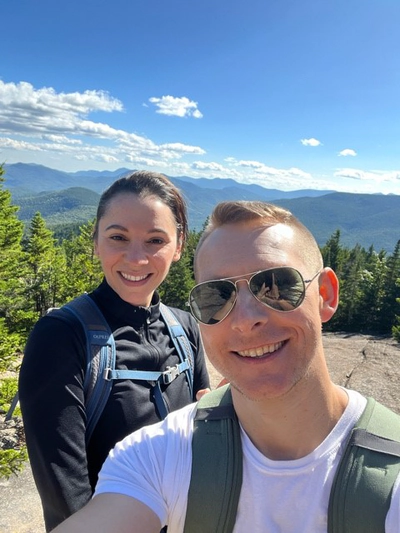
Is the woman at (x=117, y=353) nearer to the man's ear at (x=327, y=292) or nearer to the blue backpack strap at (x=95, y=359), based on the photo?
the blue backpack strap at (x=95, y=359)

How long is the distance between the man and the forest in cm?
160

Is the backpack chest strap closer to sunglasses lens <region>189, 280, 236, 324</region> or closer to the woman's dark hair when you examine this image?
sunglasses lens <region>189, 280, 236, 324</region>

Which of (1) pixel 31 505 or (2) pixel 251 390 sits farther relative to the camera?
(1) pixel 31 505

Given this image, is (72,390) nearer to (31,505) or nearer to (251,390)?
(251,390)

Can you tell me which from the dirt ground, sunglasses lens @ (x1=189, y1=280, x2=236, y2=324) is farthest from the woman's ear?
the dirt ground

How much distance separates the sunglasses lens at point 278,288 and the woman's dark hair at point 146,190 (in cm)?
116

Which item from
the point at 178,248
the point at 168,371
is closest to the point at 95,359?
the point at 168,371

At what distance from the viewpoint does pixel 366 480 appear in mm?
1434

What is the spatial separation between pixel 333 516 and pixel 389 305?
47472 mm

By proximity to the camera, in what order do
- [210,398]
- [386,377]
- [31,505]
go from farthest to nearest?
1. [386,377]
2. [31,505]
3. [210,398]

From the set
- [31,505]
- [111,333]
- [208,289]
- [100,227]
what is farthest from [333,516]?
[31,505]

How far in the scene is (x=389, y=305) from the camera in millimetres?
43500

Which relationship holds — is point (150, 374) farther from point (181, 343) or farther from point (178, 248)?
point (178, 248)

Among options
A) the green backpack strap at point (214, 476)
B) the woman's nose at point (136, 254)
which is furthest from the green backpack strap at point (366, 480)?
the woman's nose at point (136, 254)
